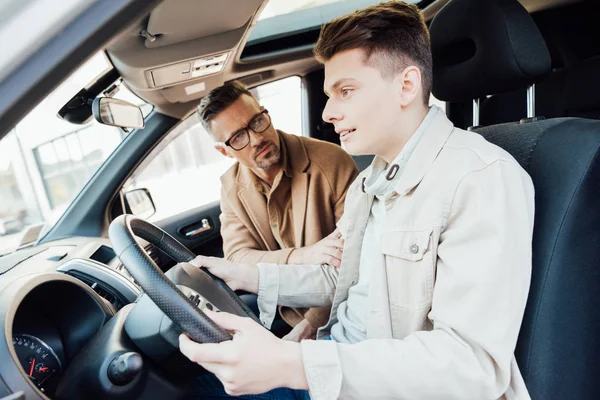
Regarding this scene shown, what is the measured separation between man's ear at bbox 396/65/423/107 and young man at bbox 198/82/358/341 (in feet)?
2.84

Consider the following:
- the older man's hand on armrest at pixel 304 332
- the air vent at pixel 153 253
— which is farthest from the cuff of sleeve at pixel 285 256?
the air vent at pixel 153 253

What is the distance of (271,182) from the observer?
1.93 m

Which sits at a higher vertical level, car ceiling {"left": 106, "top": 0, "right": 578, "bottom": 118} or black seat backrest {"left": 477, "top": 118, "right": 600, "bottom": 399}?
car ceiling {"left": 106, "top": 0, "right": 578, "bottom": 118}

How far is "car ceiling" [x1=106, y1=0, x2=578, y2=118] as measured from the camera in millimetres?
1376

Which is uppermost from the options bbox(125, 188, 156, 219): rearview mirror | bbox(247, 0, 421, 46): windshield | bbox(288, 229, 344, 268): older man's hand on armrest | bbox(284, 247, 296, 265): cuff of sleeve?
bbox(247, 0, 421, 46): windshield

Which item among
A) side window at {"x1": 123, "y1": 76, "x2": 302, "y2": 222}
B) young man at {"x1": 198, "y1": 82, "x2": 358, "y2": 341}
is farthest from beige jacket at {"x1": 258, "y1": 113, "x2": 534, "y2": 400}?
side window at {"x1": 123, "y1": 76, "x2": 302, "y2": 222}

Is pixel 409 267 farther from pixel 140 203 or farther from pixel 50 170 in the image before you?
pixel 50 170

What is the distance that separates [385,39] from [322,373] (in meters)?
0.75

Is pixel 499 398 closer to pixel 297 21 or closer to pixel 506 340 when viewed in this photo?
pixel 506 340

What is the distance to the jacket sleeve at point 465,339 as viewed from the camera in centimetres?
79

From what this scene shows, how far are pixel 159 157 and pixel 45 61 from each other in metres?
1.86

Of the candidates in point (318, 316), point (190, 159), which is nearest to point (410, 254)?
point (318, 316)

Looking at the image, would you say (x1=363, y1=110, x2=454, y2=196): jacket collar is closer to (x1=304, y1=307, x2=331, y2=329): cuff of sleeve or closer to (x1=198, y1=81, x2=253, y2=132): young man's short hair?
(x1=304, y1=307, x2=331, y2=329): cuff of sleeve

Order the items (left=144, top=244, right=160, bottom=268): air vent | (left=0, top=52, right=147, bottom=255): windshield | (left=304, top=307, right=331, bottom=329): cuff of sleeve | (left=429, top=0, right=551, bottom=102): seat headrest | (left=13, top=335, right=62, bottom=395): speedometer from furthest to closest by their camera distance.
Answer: (left=144, top=244, right=160, bottom=268): air vent, (left=0, top=52, right=147, bottom=255): windshield, (left=304, top=307, right=331, bottom=329): cuff of sleeve, (left=429, top=0, right=551, bottom=102): seat headrest, (left=13, top=335, right=62, bottom=395): speedometer
